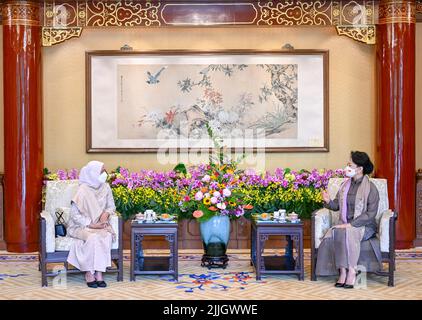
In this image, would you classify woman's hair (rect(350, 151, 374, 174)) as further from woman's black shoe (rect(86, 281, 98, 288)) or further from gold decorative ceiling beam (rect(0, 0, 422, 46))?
woman's black shoe (rect(86, 281, 98, 288))

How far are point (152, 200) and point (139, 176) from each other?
344 mm

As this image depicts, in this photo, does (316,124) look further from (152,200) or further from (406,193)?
(152,200)

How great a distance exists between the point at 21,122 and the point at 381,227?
4.36 metres

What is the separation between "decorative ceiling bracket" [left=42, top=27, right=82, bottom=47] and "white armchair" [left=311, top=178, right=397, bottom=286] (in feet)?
12.6

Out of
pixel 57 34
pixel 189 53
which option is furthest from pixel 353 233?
pixel 57 34

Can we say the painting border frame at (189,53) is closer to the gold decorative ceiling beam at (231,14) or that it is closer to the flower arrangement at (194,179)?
the gold decorative ceiling beam at (231,14)

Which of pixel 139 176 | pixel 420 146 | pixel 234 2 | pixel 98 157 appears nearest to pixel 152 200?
pixel 139 176

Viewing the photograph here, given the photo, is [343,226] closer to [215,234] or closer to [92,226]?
[215,234]

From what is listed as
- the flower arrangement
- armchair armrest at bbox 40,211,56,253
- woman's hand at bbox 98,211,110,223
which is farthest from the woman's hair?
armchair armrest at bbox 40,211,56,253

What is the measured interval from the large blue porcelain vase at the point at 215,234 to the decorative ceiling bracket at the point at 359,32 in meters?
2.94

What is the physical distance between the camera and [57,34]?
9.55m

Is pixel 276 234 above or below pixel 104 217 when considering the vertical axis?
below

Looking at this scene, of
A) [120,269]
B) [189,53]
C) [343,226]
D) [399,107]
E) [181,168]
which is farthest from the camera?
[189,53]

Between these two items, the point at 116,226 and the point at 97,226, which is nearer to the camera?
the point at 97,226
